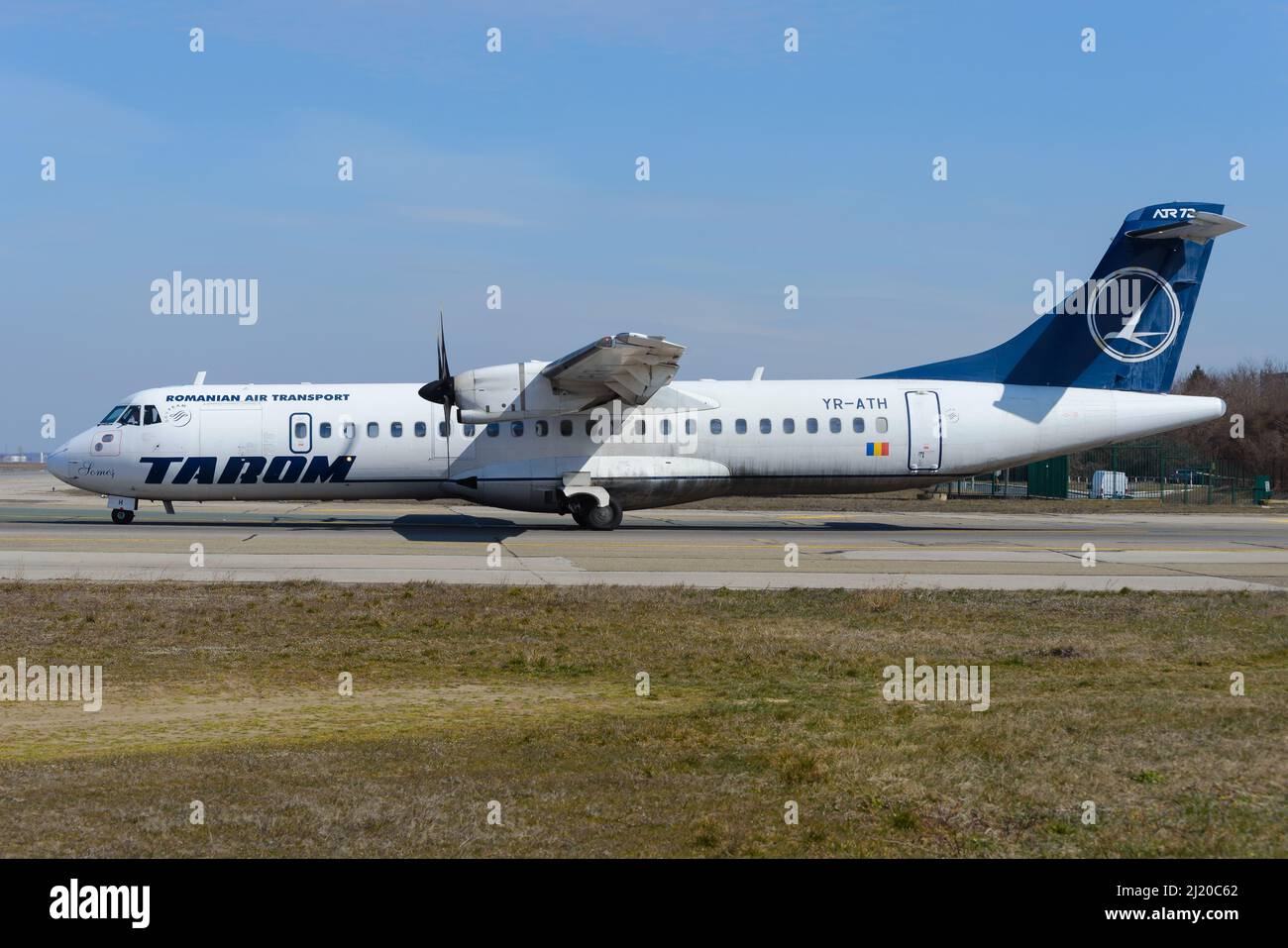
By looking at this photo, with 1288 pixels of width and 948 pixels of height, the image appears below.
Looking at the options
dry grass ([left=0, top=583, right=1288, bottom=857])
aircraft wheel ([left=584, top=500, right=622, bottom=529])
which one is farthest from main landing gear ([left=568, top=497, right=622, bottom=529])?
dry grass ([left=0, top=583, right=1288, bottom=857])

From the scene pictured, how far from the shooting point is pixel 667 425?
27859 millimetres

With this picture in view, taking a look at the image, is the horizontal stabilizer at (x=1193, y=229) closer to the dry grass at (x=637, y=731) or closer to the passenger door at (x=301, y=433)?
the dry grass at (x=637, y=731)

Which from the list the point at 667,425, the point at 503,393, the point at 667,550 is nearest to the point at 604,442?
the point at 667,425

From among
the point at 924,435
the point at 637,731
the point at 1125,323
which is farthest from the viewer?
the point at 1125,323

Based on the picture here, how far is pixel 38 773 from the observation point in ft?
25.3

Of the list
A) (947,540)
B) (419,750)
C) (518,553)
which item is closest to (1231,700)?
(419,750)

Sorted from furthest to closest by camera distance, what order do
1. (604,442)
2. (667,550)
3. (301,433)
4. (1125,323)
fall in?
(1125,323) < (604,442) < (301,433) < (667,550)

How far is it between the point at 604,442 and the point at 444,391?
4078mm

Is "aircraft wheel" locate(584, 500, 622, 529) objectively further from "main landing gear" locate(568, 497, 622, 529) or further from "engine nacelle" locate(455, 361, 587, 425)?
"engine nacelle" locate(455, 361, 587, 425)

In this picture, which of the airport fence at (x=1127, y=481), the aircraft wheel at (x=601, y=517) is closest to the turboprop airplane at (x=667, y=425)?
the aircraft wheel at (x=601, y=517)

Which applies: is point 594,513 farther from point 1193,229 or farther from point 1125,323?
point 1193,229

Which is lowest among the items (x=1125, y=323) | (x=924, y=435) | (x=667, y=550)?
(x=667, y=550)

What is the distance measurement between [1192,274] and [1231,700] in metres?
21.9

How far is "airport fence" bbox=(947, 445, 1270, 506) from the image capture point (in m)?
50.0
